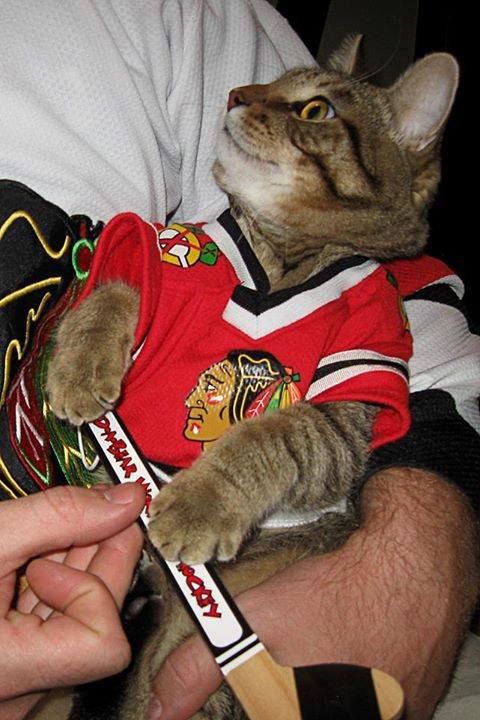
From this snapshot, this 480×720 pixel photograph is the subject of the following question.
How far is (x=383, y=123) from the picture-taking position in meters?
1.31

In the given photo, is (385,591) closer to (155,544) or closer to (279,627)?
(279,627)

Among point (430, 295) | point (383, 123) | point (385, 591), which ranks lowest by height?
point (385, 591)

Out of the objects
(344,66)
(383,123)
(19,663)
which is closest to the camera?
(19,663)

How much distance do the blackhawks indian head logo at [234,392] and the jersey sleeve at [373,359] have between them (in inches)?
2.5

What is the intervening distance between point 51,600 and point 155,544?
149 millimetres

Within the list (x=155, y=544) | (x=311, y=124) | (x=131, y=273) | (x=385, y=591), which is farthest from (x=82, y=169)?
(x=385, y=591)

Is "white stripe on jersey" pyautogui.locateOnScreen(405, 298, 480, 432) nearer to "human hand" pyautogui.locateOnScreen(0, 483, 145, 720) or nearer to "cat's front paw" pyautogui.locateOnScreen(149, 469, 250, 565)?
"cat's front paw" pyautogui.locateOnScreen(149, 469, 250, 565)

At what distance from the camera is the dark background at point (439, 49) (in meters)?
2.19

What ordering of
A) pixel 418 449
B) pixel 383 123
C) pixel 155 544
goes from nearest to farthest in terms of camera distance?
pixel 155 544
pixel 418 449
pixel 383 123

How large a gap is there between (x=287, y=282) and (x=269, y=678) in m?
0.67

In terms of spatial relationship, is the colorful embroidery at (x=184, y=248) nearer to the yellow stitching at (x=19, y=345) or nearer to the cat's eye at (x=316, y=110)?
the yellow stitching at (x=19, y=345)

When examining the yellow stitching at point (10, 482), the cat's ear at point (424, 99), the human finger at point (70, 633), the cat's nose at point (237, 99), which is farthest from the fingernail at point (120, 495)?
the cat's ear at point (424, 99)

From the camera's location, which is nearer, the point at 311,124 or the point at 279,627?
the point at 279,627

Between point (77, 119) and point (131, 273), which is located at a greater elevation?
point (77, 119)
